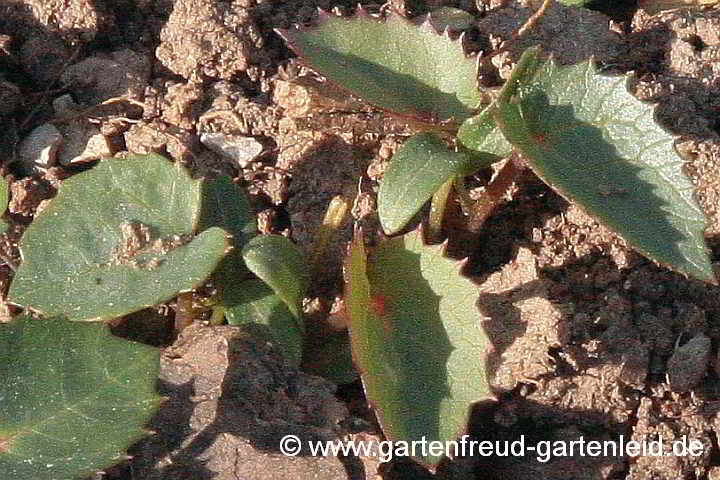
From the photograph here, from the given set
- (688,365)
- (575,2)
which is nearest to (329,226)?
(688,365)

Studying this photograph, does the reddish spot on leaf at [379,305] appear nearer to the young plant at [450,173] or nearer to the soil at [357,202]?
the young plant at [450,173]

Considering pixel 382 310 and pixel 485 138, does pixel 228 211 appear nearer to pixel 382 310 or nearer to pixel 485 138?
pixel 382 310

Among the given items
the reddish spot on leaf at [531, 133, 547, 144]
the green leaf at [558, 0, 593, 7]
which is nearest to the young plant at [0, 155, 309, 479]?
the reddish spot on leaf at [531, 133, 547, 144]

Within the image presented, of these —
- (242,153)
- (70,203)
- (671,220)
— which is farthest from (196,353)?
(671,220)

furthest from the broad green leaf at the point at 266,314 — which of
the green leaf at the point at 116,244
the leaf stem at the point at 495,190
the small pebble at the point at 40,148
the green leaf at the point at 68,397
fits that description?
the small pebble at the point at 40,148

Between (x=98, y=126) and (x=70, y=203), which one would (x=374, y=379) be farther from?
(x=98, y=126)
